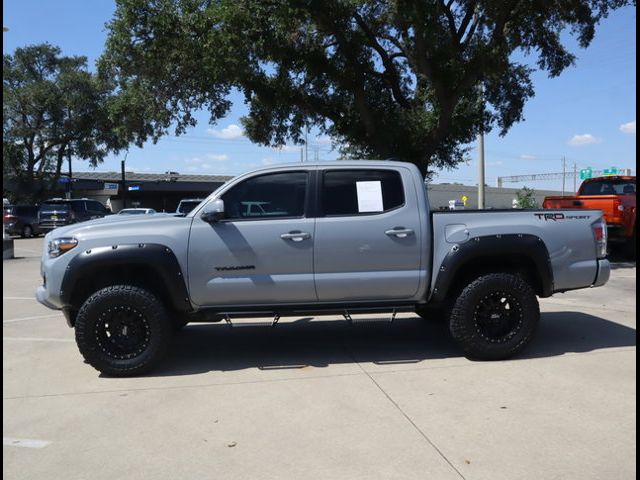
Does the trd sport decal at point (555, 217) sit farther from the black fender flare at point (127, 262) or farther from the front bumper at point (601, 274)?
the black fender flare at point (127, 262)

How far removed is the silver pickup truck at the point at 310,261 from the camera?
219 inches

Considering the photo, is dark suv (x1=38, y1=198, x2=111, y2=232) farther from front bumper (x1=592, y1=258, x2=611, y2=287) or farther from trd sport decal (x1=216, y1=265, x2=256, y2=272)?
front bumper (x1=592, y1=258, x2=611, y2=287)

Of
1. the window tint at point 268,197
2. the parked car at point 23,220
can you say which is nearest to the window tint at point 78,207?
the parked car at point 23,220

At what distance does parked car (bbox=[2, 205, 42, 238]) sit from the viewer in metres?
32.2

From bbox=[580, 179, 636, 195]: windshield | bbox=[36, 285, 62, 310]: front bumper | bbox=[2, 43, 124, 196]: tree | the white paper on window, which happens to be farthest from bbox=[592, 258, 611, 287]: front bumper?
bbox=[2, 43, 124, 196]: tree

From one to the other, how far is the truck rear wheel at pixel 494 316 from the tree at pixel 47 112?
35118mm

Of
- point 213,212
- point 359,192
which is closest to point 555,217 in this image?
point 359,192

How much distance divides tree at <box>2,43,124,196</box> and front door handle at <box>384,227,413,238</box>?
34.7 metres

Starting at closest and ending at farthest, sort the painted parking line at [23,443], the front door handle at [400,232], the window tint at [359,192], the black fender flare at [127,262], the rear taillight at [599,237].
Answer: the painted parking line at [23,443]
the black fender flare at [127,262]
the front door handle at [400,232]
the window tint at [359,192]
the rear taillight at [599,237]

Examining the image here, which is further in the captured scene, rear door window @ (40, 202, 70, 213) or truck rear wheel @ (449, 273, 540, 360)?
rear door window @ (40, 202, 70, 213)

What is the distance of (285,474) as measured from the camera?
3629mm

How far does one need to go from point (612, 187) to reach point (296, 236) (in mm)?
12906

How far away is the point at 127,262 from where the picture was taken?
18.1 feet

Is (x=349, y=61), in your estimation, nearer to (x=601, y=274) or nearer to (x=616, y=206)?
(x=616, y=206)
